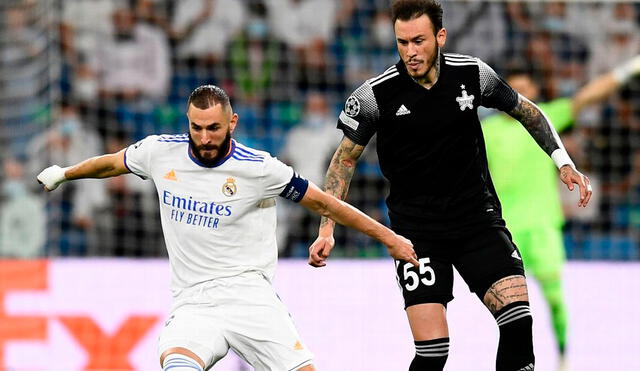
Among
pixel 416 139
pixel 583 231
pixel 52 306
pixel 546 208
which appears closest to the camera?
pixel 416 139

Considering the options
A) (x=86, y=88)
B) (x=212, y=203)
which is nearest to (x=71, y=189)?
(x=86, y=88)

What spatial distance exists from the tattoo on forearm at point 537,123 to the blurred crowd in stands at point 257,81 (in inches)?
206

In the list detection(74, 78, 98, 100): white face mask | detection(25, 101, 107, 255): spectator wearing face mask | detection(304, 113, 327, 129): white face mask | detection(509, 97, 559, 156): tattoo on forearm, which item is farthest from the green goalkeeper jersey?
detection(74, 78, 98, 100): white face mask

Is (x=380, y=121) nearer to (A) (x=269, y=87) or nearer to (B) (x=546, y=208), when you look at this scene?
(B) (x=546, y=208)

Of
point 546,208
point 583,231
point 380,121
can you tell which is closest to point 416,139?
point 380,121

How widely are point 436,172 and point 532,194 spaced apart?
3545 millimetres

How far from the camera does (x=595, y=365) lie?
34.0 feet

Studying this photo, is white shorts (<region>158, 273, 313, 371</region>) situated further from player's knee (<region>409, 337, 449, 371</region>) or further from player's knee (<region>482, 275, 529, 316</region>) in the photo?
player's knee (<region>482, 275, 529, 316</region>)

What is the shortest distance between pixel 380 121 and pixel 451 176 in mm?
438

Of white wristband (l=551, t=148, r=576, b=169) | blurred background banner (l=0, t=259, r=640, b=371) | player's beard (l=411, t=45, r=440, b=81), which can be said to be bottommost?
Answer: blurred background banner (l=0, t=259, r=640, b=371)

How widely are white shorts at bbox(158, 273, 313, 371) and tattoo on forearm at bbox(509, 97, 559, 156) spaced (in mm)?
1542

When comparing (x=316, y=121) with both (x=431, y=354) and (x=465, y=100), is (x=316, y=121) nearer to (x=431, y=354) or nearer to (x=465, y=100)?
(x=465, y=100)

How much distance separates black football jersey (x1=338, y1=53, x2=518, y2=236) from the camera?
604 cm

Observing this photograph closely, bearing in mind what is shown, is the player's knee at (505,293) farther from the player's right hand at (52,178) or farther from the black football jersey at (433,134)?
the player's right hand at (52,178)
